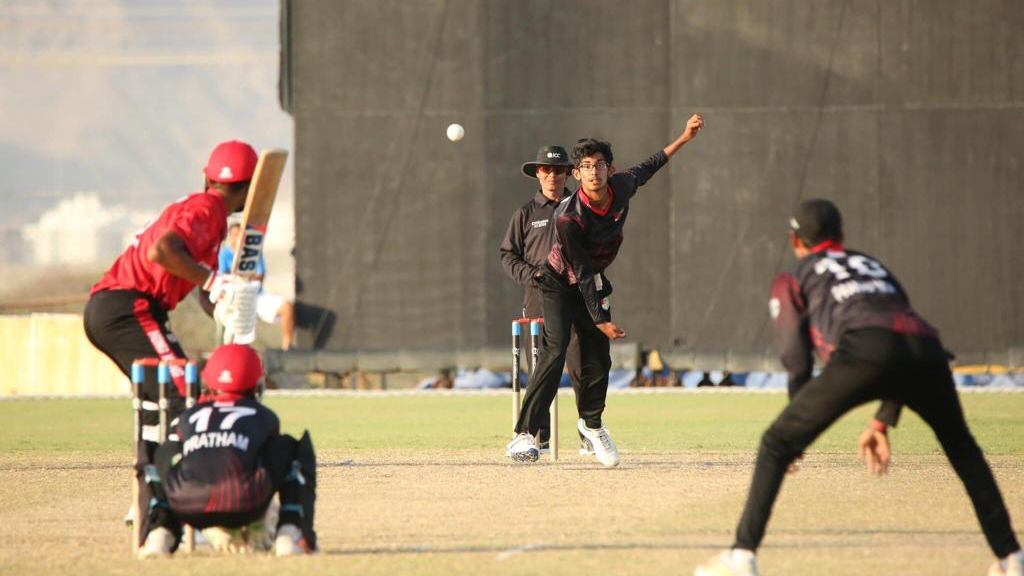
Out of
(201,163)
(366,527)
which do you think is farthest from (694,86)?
(201,163)

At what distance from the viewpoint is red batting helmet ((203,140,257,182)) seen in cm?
706

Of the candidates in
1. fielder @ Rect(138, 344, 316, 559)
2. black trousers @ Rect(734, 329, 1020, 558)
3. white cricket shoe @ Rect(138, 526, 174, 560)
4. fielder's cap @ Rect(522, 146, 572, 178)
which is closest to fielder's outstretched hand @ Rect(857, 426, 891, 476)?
black trousers @ Rect(734, 329, 1020, 558)

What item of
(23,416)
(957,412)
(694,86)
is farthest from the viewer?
(694,86)

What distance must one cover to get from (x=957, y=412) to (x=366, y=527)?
2896 millimetres

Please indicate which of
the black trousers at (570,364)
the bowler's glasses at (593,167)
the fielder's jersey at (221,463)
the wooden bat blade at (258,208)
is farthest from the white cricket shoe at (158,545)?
the bowler's glasses at (593,167)

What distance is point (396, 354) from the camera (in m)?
19.5

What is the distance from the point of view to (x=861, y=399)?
5.77 m

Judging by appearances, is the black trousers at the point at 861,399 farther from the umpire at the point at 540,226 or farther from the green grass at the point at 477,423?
the green grass at the point at 477,423

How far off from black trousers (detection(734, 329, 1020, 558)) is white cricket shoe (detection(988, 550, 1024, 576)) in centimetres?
3

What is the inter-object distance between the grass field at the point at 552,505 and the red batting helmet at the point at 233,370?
740 mm

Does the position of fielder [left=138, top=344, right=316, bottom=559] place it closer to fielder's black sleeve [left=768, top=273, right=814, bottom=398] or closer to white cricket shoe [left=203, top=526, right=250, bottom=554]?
white cricket shoe [left=203, top=526, right=250, bottom=554]

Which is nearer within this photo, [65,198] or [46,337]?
[46,337]

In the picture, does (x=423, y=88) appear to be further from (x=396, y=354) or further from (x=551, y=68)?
(x=396, y=354)

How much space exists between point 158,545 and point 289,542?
1.85 ft
